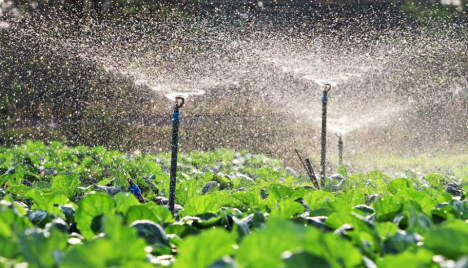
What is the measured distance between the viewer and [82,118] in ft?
42.2

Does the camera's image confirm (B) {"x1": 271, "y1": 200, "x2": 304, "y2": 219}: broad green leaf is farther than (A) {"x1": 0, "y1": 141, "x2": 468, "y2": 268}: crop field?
Yes

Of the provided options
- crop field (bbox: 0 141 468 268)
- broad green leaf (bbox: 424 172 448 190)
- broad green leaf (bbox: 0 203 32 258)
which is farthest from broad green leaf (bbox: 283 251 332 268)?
broad green leaf (bbox: 424 172 448 190)

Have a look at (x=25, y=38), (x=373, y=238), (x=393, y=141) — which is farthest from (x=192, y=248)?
(x=25, y=38)

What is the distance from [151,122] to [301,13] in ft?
24.1

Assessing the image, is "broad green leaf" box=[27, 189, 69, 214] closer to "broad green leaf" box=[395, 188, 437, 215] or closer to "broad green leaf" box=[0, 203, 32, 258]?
"broad green leaf" box=[0, 203, 32, 258]

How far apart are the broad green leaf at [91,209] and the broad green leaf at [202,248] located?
54 cm

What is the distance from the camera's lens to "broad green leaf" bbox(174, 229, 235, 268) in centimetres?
83

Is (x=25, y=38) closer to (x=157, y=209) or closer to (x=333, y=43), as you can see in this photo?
(x=333, y=43)

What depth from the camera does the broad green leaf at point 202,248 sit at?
0.83 m

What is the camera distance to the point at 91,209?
53.0 inches

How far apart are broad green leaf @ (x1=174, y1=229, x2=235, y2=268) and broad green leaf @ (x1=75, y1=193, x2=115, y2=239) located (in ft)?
1.78

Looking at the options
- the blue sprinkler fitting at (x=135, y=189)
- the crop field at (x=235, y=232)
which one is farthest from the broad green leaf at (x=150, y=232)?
the blue sprinkler fitting at (x=135, y=189)

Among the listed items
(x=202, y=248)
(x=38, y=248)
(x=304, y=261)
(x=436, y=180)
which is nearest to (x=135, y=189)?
(x=38, y=248)

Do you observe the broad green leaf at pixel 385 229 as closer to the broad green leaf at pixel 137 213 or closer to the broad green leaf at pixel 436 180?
the broad green leaf at pixel 137 213
